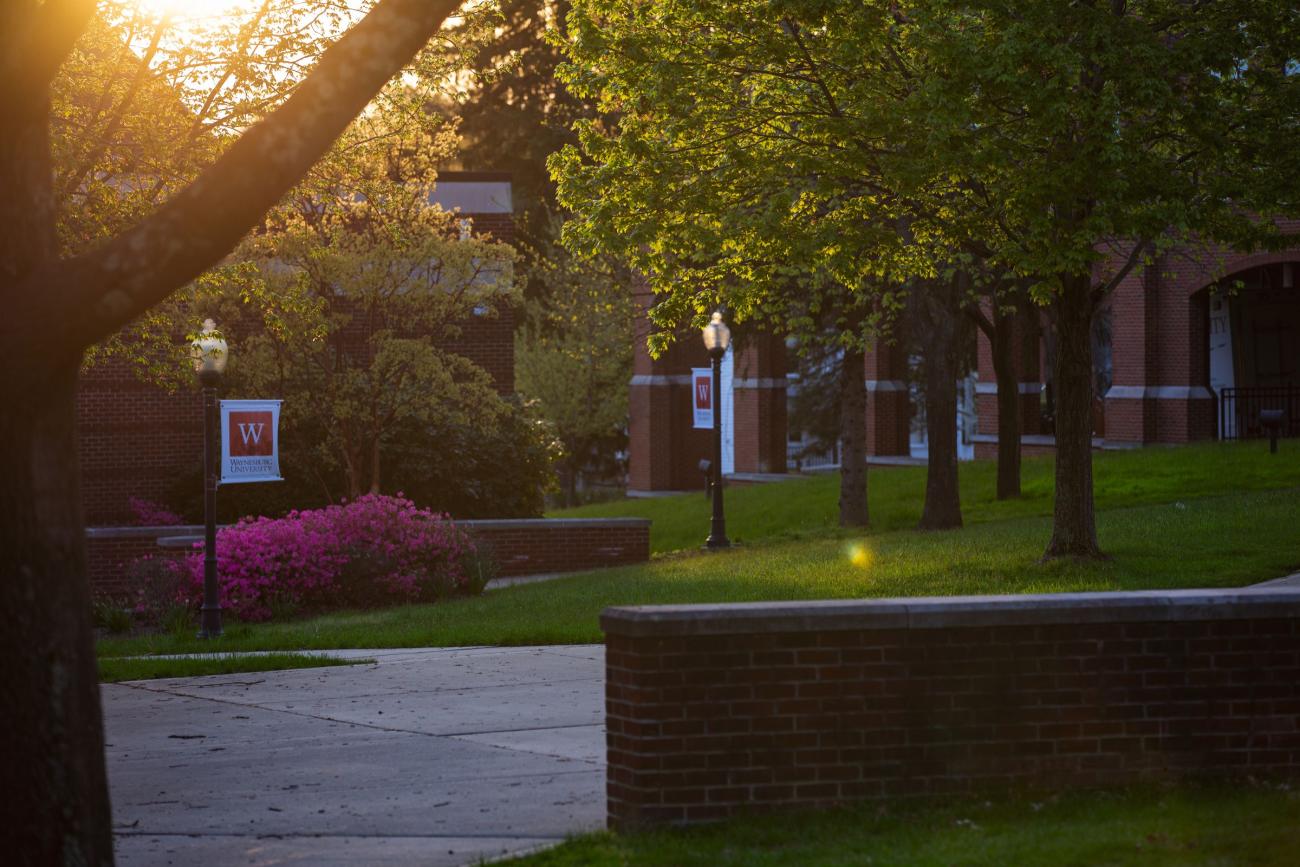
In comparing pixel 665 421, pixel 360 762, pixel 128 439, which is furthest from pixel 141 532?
pixel 665 421

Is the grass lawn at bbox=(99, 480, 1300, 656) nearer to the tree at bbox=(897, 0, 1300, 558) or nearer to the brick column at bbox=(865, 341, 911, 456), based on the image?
the tree at bbox=(897, 0, 1300, 558)

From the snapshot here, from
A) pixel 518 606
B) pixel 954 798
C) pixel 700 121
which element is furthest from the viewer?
pixel 518 606

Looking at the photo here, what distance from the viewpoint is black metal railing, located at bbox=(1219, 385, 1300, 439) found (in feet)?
118

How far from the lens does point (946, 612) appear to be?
7.66 meters

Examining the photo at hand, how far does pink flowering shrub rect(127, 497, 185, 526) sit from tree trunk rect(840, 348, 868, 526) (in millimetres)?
11994

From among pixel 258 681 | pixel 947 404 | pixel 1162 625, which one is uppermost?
pixel 947 404

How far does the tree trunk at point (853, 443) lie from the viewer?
2802cm

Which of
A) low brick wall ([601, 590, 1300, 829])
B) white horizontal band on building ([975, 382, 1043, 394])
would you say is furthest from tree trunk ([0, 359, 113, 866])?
white horizontal band on building ([975, 382, 1043, 394])

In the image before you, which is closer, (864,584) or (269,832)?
(269,832)

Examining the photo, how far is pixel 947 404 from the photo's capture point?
2516 cm

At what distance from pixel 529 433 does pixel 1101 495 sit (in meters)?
10.5

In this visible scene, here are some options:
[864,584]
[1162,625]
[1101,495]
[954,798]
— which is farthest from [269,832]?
[1101,495]

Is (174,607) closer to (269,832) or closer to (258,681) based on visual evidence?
(258,681)

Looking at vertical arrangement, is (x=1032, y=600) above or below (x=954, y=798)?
above
